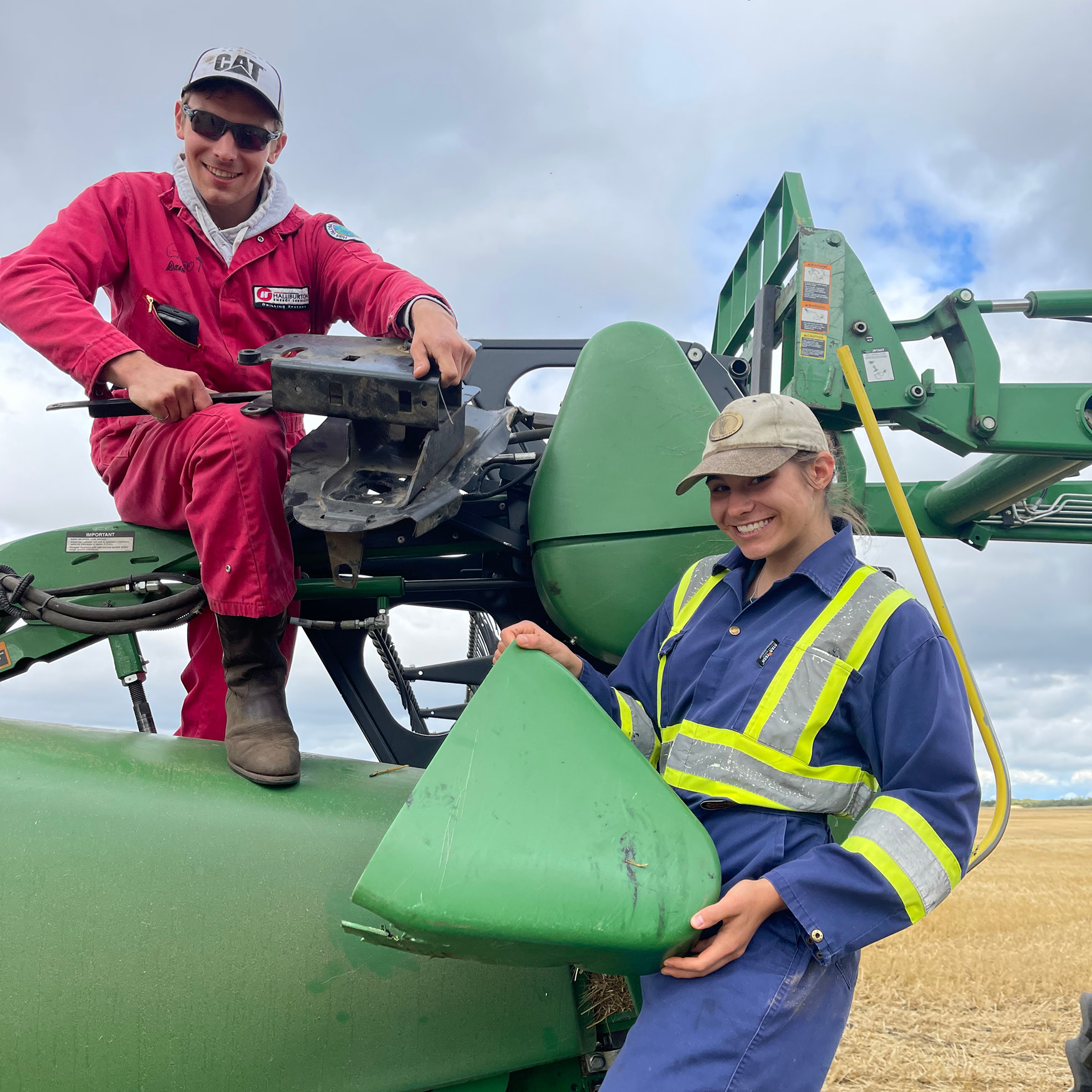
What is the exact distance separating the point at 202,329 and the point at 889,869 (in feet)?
6.94

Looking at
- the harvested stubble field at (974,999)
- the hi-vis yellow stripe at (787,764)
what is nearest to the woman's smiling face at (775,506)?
the hi-vis yellow stripe at (787,764)

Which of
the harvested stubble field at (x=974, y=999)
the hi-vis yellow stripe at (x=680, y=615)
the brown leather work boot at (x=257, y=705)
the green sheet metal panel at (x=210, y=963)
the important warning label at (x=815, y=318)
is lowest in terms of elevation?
the harvested stubble field at (x=974, y=999)

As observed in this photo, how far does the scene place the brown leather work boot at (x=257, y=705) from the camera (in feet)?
8.42

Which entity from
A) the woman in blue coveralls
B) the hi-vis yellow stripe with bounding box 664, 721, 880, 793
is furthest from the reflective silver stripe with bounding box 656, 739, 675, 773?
the hi-vis yellow stripe with bounding box 664, 721, 880, 793

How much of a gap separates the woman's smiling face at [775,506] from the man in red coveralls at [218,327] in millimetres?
725

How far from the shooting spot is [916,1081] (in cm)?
524

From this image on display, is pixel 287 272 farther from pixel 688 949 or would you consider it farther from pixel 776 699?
pixel 688 949

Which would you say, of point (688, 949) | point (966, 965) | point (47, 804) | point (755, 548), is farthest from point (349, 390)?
point (966, 965)

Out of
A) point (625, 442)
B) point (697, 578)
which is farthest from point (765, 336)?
point (697, 578)

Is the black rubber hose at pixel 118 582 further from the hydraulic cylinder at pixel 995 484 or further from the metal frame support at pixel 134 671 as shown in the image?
the hydraulic cylinder at pixel 995 484

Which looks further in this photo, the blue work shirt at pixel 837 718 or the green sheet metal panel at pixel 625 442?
the green sheet metal panel at pixel 625 442

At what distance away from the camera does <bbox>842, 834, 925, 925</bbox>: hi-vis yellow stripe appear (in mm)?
1833

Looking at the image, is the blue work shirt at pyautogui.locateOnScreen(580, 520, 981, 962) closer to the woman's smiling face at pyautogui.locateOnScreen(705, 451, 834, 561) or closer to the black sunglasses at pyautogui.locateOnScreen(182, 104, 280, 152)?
the woman's smiling face at pyautogui.locateOnScreen(705, 451, 834, 561)

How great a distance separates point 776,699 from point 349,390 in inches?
44.7
